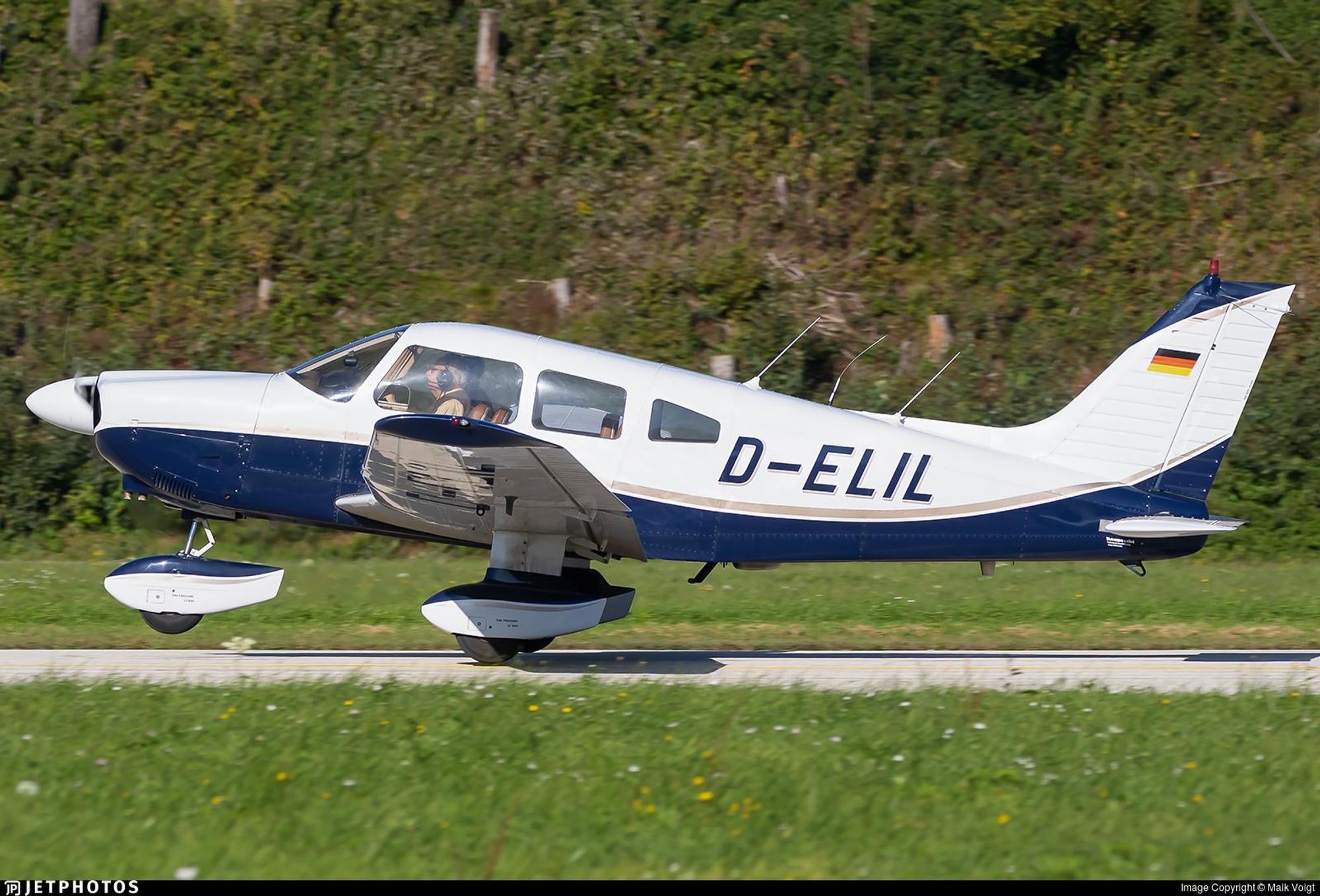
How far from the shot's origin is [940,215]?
62.6ft

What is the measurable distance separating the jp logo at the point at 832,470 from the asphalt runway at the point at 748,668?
1178 mm

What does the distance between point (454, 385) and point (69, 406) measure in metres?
2.80

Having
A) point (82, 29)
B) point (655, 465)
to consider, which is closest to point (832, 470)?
point (655, 465)

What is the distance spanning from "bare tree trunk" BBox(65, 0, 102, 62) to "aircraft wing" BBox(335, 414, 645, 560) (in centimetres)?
1408

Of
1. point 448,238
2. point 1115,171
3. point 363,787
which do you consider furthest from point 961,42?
point 363,787

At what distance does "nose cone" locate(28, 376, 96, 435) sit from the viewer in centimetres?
912

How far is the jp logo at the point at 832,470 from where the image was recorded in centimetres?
862

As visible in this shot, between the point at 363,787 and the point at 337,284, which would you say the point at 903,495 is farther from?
the point at 337,284

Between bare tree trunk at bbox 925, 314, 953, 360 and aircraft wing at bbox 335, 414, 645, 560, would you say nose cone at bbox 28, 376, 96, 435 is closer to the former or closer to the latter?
aircraft wing at bbox 335, 414, 645, 560

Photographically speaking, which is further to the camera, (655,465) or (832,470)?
(832,470)

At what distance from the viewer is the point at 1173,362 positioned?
8.76 m

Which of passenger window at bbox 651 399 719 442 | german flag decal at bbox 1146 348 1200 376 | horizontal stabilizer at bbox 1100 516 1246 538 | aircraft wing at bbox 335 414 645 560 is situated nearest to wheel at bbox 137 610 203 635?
aircraft wing at bbox 335 414 645 560

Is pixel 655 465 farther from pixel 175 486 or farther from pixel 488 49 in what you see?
pixel 488 49
